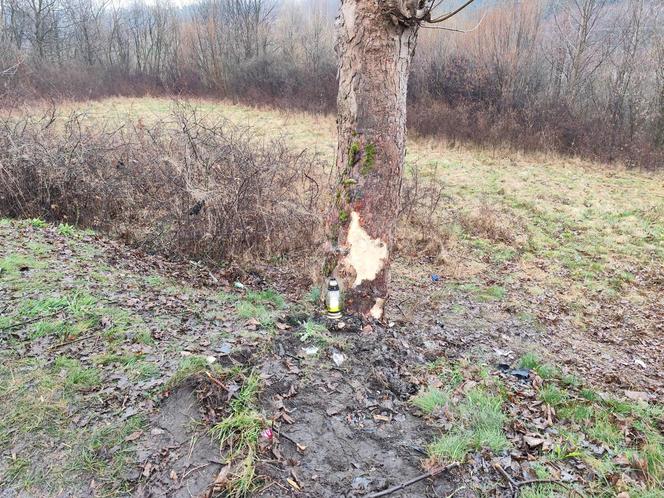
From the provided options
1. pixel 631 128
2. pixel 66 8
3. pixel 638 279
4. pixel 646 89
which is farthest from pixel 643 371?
pixel 66 8

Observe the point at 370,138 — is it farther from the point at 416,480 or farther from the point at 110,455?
the point at 110,455

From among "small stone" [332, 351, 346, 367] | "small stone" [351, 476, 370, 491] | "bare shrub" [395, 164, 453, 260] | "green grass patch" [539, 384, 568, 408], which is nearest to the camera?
"small stone" [351, 476, 370, 491]

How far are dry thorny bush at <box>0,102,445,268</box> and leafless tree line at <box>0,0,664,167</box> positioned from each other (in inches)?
252

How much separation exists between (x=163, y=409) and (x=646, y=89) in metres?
18.2

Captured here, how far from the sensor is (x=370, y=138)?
10.8 feet

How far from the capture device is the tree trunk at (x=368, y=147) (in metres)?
3.15

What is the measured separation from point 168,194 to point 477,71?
46.2ft

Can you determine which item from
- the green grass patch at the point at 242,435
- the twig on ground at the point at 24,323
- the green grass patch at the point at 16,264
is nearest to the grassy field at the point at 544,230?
the green grass patch at the point at 242,435

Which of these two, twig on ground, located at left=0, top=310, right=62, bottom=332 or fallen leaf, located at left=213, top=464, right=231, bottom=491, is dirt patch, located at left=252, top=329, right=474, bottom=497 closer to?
fallen leaf, located at left=213, top=464, right=231, bottom=491

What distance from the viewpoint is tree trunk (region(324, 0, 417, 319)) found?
3.15m

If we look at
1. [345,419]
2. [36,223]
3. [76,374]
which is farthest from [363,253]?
[36,223]

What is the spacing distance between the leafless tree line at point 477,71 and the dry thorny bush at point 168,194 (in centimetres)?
640

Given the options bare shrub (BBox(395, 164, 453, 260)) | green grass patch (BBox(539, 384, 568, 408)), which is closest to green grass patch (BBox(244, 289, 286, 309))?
green grass patch (BBox(539, 384, 568, 408))

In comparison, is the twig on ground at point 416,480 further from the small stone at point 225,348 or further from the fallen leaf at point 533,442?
the small stone at point 225,348
